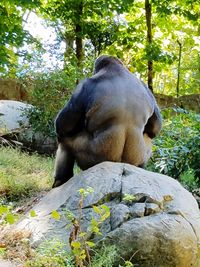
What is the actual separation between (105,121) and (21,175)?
8.09 feet

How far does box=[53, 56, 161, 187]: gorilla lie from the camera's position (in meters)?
3.54

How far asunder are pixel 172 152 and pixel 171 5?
782cm

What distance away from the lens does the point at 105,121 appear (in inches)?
140

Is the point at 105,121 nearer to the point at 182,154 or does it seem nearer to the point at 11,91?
the point at 182,154

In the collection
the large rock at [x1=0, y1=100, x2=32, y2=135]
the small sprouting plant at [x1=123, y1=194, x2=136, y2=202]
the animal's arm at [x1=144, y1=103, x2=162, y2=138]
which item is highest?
the animal's arm at [x1=144, y1=103, x2=162, y2=138]

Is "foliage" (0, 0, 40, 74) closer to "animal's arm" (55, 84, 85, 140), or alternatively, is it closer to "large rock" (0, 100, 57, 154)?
"large rock" (0, 100, 57, 154)

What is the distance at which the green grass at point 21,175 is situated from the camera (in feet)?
16.6

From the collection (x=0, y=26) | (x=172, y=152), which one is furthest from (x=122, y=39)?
(x=172, y=152)

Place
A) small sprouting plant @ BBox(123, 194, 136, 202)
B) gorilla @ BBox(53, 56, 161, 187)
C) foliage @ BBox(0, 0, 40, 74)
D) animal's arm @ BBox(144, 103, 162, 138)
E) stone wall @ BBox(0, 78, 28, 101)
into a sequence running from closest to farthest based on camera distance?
small sprouting plant @ BBox(123, 194, 136, 202) < gorilla @ BBox(53, 56, 161, 187) < animal's arm @ BBox(144, 103, 162, 138) < foliage @ BBox(0, 0, 40, 74) < stone wall @ BBox(0, 78, 28, 101)

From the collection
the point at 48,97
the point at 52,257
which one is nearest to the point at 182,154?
the point at 52,257

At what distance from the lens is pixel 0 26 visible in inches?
254

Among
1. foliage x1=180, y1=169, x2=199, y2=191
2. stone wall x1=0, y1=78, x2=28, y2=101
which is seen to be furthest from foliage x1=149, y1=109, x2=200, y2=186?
stone wall x1=0, y1=78, x2=28, y2=101

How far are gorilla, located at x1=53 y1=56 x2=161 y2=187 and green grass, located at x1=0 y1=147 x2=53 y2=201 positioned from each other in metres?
1.36

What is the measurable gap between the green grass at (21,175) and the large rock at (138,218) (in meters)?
2.08
